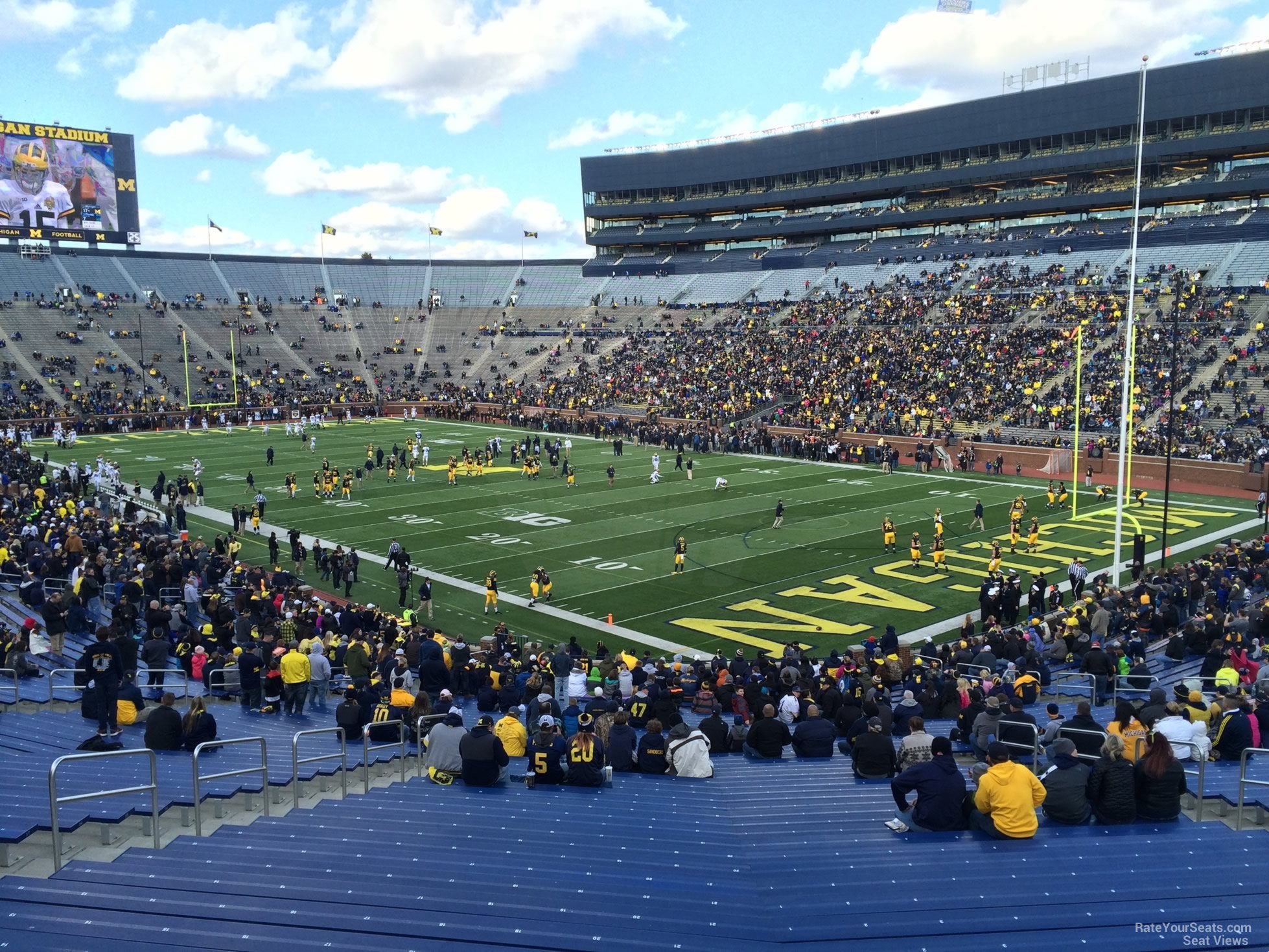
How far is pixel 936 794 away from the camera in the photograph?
7281 mm

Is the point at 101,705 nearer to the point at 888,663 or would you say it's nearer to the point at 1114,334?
the point at 888,663

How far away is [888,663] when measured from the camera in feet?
47.9

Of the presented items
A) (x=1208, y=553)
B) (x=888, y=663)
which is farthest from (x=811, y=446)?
(x=888, y=663)

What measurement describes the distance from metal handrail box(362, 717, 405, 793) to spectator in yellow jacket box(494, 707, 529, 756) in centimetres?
89

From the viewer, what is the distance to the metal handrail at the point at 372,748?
922 cm

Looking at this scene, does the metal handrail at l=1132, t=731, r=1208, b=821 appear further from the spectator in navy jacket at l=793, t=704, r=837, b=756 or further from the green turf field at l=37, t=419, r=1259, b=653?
the green turf field at l=37, t=419, r=1259, b=653

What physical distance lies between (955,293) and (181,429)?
152 feet

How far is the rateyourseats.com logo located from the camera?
16.8 feet

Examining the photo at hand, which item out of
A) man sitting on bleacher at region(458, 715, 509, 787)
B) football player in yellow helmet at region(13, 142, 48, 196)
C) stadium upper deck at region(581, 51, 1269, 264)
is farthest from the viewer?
football player in yellow helmet at region(13, 142, 48, 196)

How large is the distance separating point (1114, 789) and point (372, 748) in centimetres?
706

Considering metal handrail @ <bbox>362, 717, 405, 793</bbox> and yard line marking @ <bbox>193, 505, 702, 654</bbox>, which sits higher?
metal handrail @ <bbox>362, 717, 405, 793</bbox>

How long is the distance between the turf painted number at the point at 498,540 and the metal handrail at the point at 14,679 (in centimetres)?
1651

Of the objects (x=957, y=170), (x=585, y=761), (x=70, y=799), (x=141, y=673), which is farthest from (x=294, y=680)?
(x=957, y=170)

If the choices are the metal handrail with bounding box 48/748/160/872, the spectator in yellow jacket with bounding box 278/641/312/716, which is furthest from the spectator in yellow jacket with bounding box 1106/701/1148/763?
the spectator in yellow jacket with bounding box 278/641/312/716
